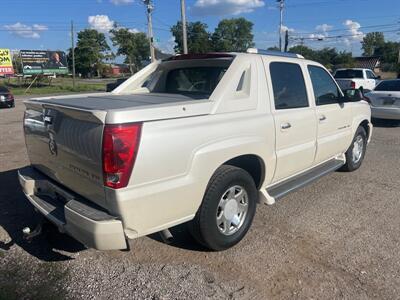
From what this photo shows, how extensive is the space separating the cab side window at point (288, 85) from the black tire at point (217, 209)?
0.98m

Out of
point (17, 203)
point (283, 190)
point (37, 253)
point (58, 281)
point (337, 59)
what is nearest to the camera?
point (58, 281)

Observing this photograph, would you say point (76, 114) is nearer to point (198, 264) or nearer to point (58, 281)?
point (58, 281)

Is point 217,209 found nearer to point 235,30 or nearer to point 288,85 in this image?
point 288,85

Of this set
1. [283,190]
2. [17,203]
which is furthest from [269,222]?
[17,203]

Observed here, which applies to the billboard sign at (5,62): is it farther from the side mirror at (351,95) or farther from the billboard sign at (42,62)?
the side mirror at (351,95)

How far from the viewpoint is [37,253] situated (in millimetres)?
3582

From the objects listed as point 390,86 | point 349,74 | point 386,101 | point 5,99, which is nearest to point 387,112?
point 386,101

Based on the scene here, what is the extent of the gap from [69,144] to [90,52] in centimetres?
9020

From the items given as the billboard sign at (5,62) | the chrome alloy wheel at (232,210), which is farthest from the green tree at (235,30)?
the chrome alloy wheel at (232,210)

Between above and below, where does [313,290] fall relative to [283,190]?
below

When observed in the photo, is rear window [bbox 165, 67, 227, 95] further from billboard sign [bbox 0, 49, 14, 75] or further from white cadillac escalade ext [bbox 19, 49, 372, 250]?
billboard sign [bbox 0, 49, 14, 75]

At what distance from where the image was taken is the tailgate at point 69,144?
8.77 feet

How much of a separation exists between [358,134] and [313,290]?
384cm

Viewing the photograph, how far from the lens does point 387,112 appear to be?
1110 centimetres
